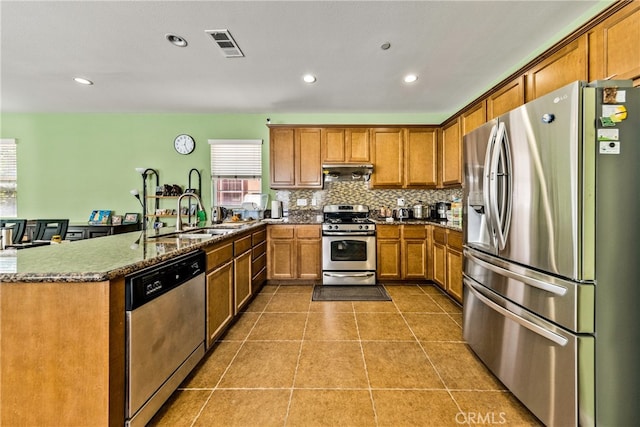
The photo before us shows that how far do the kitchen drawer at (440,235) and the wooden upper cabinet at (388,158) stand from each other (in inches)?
36.8

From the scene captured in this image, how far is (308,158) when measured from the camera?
425 cm

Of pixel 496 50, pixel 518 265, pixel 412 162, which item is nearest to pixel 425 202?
pixel 412 162

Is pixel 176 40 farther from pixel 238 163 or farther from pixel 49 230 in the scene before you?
pixel 49 230

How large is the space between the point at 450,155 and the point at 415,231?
1.17 m

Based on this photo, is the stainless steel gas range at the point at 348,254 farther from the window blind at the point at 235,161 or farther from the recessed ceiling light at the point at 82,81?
the recessed ceiling light at the point at 82,81

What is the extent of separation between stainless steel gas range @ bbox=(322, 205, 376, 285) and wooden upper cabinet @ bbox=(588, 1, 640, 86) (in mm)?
2629

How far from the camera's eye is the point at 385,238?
155 inches

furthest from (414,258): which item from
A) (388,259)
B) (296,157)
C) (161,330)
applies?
(161,330)

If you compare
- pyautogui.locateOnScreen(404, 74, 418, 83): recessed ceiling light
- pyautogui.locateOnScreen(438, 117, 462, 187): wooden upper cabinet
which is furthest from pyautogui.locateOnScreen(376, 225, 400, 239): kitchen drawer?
pyautogui.locateOnScreen(404, 74, 418, 83): recessed ceiling light

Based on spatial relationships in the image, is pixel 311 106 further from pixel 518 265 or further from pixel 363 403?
pixel 363 403

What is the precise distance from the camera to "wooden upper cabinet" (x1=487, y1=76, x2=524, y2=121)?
2.51 metres

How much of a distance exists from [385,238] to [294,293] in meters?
1.47

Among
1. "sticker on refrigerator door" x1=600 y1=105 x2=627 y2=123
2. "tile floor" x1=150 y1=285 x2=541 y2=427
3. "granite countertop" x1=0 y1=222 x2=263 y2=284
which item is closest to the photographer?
"granite countertop" x1=0 y1=222 x2=263 y2=284

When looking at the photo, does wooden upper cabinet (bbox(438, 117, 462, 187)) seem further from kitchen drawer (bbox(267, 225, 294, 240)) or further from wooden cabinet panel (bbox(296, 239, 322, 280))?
kitchen drawer (bbox(267, 225, 294, 240))
